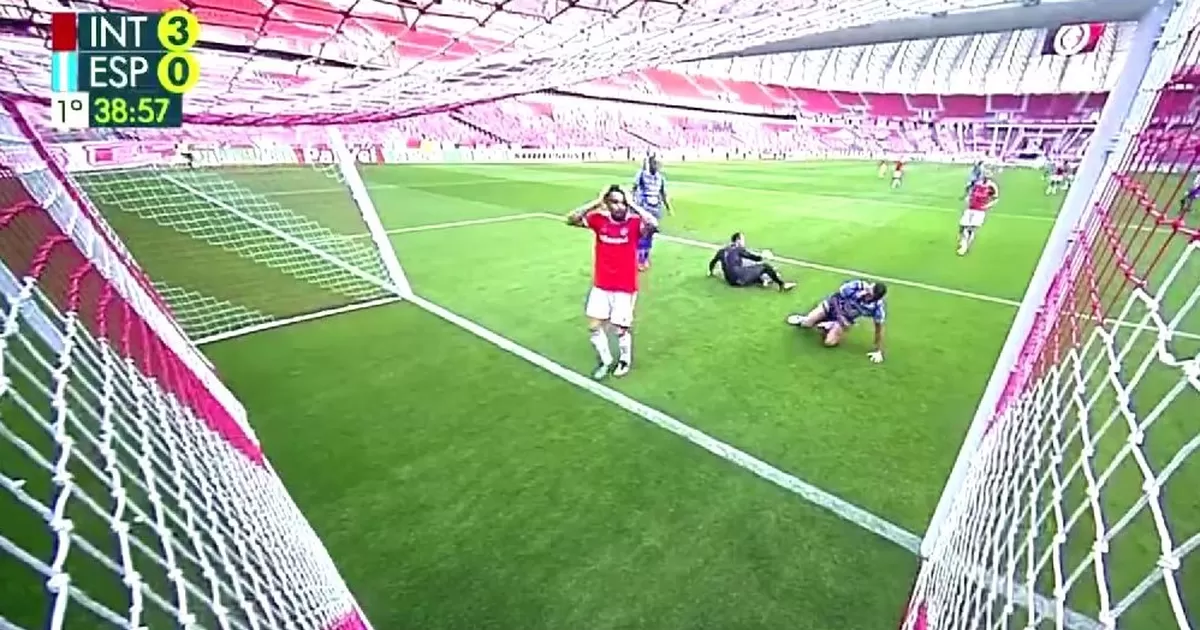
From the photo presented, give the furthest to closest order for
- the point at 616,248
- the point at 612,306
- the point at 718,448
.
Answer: the point at 612,306 → the point at 616,248 → the point at 718,448

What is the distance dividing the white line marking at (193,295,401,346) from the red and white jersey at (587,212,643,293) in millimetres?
Result: 2845

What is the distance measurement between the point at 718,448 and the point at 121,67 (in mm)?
4170

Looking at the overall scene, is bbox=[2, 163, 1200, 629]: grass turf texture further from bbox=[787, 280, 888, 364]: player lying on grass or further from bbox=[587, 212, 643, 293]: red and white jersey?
bbox=[587, 212, 643, 293]: red and white jersey

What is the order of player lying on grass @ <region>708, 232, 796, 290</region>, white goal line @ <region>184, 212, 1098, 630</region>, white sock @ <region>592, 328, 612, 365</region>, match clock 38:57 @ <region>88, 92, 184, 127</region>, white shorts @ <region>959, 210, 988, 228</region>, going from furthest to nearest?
white shorts @ <region>959, 210, 988, 228</region> → player lying on grass @ <region>708, 232, 796, 290</region> → white sock @ <region>592, 328, 612, 365</region> → match clock 38:57 @ <region>88, 92, 184, 127</region> → white goal line @ <region>184, 212, 1098, 630</region>

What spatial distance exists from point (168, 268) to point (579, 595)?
23.5ft

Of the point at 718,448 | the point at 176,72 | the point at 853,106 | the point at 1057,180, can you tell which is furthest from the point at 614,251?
the point at 853,106

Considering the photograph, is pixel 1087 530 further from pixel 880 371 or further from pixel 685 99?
pixel 685 99

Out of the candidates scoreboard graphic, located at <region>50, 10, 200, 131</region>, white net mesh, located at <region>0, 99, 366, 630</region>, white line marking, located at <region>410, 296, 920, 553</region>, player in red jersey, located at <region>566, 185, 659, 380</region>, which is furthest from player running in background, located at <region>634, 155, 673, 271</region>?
white net mesh, located at <region>0, 99, 366, 630</region>

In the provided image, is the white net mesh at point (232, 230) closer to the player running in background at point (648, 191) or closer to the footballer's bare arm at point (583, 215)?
the footballer's bare arm at point (583, 215)

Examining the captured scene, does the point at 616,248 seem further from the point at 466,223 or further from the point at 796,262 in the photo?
the point at 466,223

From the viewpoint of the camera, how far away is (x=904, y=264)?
9578 millimetres

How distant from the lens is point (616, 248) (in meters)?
4.84

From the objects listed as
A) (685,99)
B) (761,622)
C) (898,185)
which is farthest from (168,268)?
(685,99)

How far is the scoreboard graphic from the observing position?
3867 millimetres
